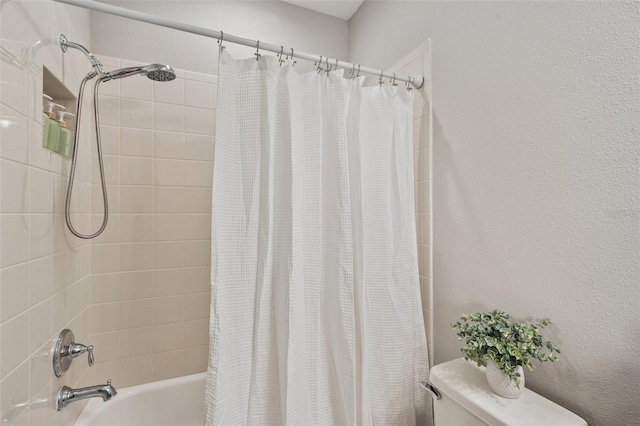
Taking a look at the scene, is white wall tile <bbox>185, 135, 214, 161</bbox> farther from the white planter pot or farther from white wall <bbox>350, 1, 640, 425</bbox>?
the white planter pot

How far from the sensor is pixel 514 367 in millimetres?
820

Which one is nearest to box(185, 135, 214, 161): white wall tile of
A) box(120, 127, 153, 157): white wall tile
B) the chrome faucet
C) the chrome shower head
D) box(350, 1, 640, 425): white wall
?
box(120, 127, 153, 157): white wall tile

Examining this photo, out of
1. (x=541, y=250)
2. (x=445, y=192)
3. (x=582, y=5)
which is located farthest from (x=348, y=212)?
(x=582, y=5)

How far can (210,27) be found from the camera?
67.9 inches

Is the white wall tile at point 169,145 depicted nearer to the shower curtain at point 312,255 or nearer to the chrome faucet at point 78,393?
the shower curtain at point 312,255

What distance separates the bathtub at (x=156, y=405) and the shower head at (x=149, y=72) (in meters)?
1.52

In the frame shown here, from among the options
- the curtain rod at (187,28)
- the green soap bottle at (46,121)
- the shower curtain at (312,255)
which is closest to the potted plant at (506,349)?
the shower curtain at (312,255)

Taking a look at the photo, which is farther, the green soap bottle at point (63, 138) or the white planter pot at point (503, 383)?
the green soap bottle at point (63, 138)

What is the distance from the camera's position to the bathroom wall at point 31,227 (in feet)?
2.60

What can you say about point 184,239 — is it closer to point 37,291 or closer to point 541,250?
point 37,291

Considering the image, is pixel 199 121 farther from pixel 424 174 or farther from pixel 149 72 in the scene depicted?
pixel 424 174

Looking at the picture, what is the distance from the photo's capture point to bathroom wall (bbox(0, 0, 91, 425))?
2.60 feet

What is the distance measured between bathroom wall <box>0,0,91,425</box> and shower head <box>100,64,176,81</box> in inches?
6.2

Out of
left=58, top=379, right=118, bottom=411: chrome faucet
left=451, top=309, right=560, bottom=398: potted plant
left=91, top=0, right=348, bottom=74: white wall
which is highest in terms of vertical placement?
left=91, top=0, right=348, bottom=74: white wall
